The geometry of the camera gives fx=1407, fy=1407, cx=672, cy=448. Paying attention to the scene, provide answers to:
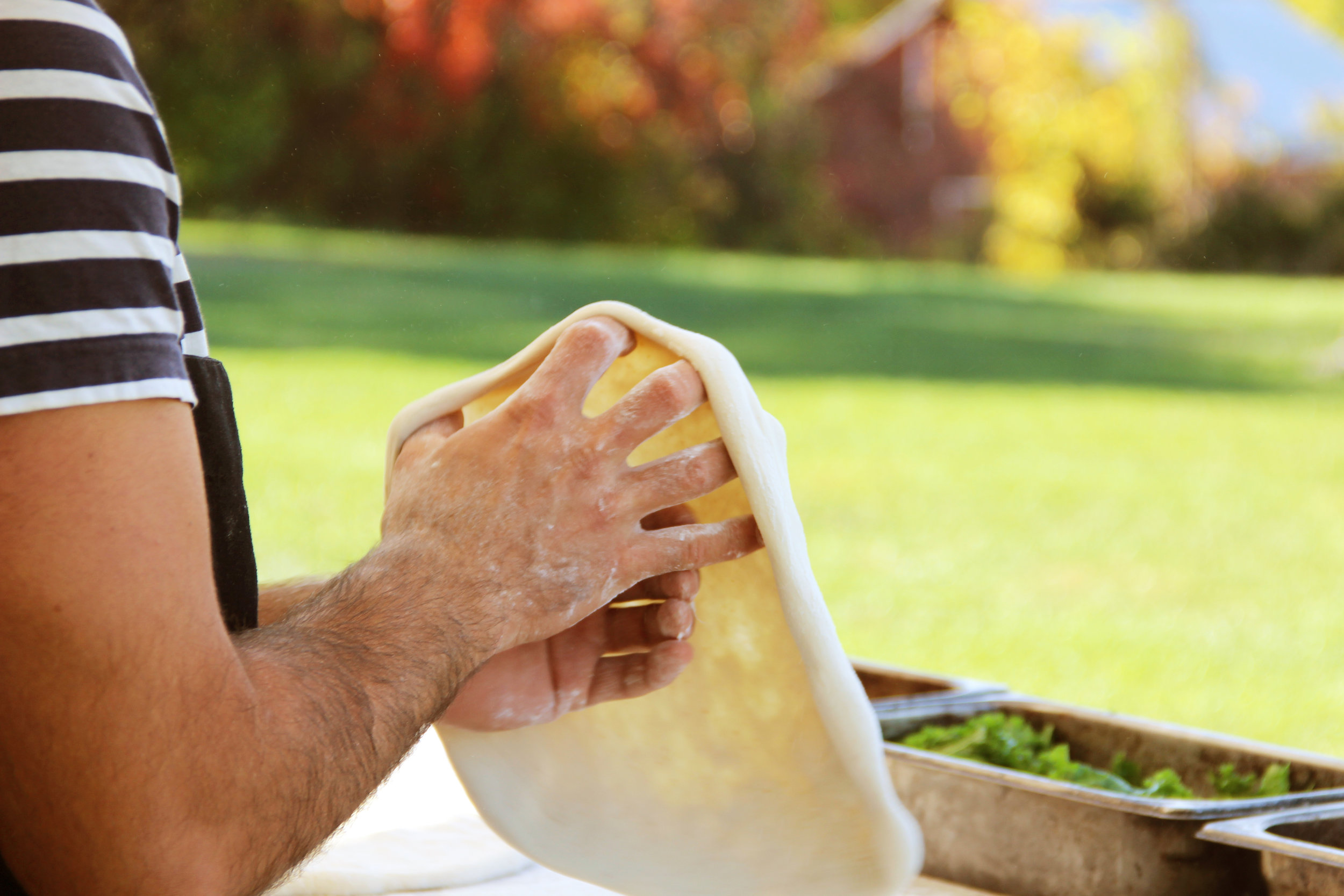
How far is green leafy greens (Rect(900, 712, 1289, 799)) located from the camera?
104cm

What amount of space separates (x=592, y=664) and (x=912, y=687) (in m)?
0.51

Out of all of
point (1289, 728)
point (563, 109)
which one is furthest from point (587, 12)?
point (1289, 728)

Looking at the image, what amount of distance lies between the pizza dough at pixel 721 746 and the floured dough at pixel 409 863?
8 cm

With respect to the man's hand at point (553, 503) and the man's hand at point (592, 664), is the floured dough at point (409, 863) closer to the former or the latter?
the man's hand at point (592, 664)

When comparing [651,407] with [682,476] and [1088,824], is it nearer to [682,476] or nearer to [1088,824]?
[682,476]

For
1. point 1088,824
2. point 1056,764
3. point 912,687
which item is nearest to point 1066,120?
point 912,687

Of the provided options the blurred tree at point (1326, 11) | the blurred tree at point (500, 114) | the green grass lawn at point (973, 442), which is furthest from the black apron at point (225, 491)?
the blurred tree at point (1326, 11)

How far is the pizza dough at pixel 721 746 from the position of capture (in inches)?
33.0

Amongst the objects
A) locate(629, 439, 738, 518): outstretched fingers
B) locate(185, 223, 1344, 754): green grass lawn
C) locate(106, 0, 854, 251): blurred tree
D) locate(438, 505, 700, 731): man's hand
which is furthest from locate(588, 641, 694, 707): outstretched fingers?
locate(106, 0, 854, 251): blurred tree

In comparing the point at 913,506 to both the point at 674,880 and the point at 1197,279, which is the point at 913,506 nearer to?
the point at 674,880

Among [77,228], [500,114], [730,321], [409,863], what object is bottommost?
[409,863]

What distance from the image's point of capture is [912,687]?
4.37 ft

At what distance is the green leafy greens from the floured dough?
35 centimetres

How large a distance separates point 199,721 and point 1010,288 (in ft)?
39.1
